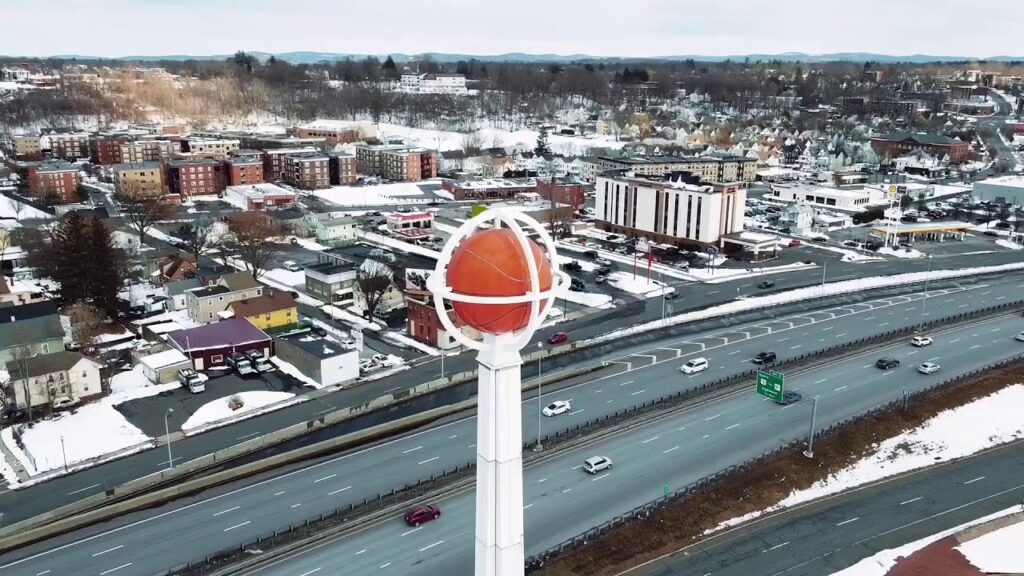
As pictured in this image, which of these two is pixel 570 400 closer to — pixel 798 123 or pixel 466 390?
pixel 466 390

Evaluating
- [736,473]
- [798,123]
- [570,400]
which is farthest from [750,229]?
[798,123]

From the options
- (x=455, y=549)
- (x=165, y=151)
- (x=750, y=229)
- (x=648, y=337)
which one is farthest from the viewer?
(x=165, y=151)

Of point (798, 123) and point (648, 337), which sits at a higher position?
point (798, 123)

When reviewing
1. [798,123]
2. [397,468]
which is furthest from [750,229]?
[798,123]

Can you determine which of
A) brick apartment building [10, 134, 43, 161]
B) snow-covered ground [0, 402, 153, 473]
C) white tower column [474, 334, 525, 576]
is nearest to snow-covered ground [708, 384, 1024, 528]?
white tower column [474, 334, 525, 576]

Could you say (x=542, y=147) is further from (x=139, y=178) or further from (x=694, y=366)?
(x=694, y=366)

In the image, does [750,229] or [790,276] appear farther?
[750,229]

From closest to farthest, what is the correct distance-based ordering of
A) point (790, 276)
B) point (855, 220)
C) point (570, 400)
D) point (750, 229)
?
point (570, 400) < point (790, 276) < point (750, 229) < point (855, 220)

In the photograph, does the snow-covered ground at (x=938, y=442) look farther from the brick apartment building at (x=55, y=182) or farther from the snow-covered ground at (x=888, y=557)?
the brick apartment building at (x=55, y=182)
